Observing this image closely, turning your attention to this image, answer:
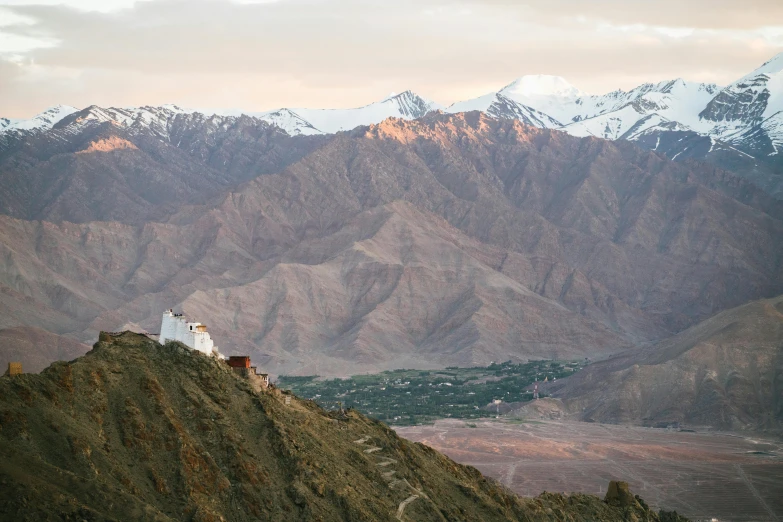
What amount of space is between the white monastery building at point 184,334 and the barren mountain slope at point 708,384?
405 feet

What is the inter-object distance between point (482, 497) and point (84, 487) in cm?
2610

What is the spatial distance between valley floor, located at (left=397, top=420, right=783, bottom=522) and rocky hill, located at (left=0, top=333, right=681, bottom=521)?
2315 inches

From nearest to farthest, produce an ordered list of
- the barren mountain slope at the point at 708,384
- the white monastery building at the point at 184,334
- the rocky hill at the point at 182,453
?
the rocky hill at the point at 182,453 → the white monastery building at the point at 184,334 → the barren mountain slope at the point at 708,384

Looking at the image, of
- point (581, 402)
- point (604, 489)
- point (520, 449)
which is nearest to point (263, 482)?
point (604, 489)

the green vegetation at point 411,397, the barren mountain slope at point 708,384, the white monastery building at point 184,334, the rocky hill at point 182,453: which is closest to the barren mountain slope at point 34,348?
the green vegetation at point 411,397

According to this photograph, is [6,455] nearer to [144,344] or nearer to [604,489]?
[144,344]

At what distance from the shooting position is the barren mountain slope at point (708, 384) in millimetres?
166750

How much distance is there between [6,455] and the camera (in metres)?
35.8

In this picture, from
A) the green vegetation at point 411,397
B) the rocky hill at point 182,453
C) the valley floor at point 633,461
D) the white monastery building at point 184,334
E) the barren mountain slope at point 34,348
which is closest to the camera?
the rocky hill at point 182,453

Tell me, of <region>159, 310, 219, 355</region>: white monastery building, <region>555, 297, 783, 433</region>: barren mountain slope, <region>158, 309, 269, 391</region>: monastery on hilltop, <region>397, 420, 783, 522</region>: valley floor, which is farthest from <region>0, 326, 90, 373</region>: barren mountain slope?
<region>159, 310, 219, 355</region>: white monastery building

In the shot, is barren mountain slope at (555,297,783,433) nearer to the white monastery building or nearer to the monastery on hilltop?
the monastery on hilltop

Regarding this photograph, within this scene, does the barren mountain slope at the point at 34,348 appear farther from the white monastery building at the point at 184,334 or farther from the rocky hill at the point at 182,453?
the rocky hill at the point at 182,453

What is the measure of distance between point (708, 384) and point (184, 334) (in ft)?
432

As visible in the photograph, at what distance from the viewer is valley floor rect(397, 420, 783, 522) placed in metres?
113
